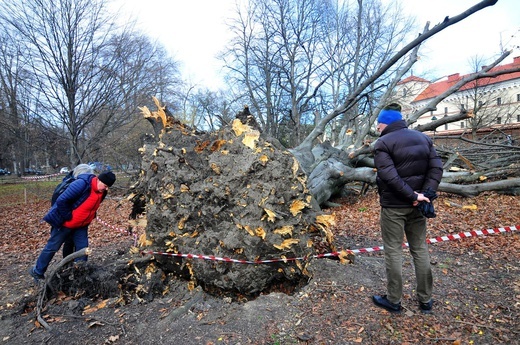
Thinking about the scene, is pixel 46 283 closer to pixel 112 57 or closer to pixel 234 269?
pixel 234 269

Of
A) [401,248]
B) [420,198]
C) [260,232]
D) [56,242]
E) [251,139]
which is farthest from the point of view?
[56,242]

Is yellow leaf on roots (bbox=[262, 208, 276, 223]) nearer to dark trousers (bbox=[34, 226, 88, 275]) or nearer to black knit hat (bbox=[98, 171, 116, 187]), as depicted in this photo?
black knit hat (bbox=[98, 171, 116, 187])

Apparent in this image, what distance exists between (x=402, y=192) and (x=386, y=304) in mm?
1033

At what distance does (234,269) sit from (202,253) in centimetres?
39

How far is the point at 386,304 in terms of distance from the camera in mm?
2746

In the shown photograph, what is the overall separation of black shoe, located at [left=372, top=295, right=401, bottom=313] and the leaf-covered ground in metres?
0.07

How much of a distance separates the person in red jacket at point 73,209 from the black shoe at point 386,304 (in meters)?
3.24

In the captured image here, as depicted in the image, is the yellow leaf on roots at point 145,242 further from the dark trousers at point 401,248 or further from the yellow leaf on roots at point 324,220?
the dark trousers at point 401,248

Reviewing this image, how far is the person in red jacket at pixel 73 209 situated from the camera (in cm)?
376

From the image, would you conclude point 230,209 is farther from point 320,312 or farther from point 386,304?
point 386,304

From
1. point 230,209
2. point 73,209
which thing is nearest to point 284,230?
point 230,209

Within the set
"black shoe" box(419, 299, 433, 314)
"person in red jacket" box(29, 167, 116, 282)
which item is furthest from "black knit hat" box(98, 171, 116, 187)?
"black shoe" box(419, 299, 433, 314)

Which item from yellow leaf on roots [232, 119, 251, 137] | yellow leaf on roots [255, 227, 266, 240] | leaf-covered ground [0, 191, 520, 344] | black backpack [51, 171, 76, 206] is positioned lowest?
leaf-covered ground [0, 191, 520, 344]

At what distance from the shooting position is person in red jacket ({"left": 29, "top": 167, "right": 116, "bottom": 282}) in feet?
12.3
